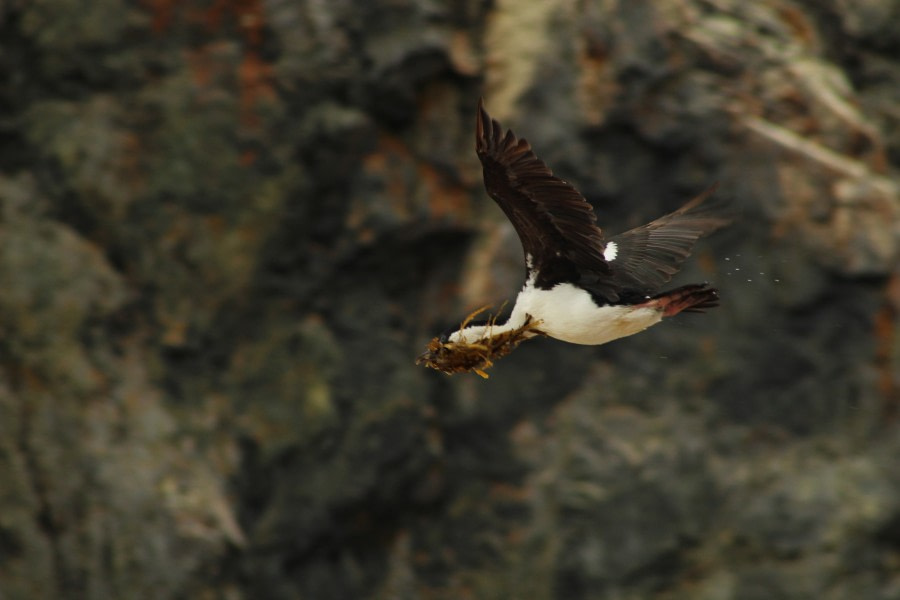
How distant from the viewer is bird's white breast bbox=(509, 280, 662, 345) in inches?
155

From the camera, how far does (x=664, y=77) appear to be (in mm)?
6613

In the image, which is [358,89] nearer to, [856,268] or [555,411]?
[555,411]

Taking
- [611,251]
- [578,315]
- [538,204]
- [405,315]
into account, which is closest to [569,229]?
[538,204]

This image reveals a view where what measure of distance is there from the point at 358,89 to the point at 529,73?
34.5 inches

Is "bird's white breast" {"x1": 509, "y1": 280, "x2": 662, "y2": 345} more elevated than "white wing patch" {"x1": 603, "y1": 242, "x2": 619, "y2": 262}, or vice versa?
"bird's white breast" {"x1": 509, "y1": 280, "x2": 662, "y2": 345}

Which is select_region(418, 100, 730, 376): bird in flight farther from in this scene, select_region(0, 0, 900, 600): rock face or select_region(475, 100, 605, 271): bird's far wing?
select_region(0, 0, 900, 600): rock face

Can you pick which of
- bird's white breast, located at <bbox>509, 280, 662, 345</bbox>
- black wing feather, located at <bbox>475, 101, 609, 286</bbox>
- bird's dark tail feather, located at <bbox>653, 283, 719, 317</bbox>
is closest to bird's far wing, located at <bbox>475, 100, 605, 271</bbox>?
black wing feather, located at <bbox>475, 101, 609, 286</bbox>

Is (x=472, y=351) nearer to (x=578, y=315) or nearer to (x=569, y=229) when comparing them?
(x=578, y=315)

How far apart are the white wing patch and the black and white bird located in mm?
106

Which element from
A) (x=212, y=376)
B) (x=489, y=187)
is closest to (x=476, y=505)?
(x=212, y=376)

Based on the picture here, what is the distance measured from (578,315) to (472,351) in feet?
1.14

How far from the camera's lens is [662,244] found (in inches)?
178

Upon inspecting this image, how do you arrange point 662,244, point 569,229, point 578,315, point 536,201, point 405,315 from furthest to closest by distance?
1. point 405,315
2. point 662,244
3. point 578,315
4. point 569,229
5. point 536,201

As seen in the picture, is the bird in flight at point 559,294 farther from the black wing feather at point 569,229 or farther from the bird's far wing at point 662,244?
the bird's far wing at point 662,244
